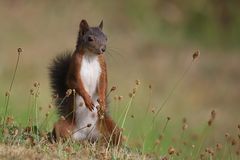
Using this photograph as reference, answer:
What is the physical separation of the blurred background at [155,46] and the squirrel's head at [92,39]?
22.9 ft

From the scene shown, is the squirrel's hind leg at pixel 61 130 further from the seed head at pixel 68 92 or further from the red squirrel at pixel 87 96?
the seed head at pixel 68 92

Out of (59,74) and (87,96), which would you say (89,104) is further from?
(59,74)

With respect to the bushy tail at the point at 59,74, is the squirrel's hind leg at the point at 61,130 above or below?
below

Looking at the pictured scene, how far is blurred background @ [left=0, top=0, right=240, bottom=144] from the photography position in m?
19.5

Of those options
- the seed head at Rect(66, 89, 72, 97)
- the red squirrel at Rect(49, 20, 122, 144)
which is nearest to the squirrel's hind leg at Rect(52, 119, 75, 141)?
the red squirrel at Rect(49, 20, 122, 144)

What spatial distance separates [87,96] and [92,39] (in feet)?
1.87

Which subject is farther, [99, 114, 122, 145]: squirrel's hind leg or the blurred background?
the blurred background

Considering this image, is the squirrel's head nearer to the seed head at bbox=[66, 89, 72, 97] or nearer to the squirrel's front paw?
the squirrel's front paw

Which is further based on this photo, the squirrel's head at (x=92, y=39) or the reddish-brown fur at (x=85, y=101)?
the squirrel's head at (x=92, y=39)

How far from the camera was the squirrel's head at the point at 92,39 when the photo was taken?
9.50 metres

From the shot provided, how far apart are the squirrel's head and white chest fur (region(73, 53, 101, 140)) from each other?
0.35 feet

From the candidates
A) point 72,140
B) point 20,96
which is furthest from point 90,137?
point 20,96

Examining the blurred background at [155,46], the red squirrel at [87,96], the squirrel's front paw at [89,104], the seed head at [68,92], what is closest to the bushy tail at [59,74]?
the red squirrel at [87,96]

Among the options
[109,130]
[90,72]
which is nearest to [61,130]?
[109,130]
